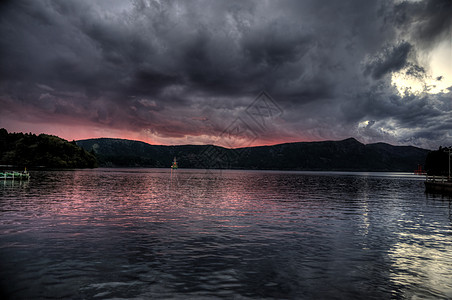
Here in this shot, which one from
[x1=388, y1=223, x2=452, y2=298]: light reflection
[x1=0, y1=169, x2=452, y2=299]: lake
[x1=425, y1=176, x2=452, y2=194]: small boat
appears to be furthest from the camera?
[x1=425, y1=176, x2=452, y2=194]: small boat

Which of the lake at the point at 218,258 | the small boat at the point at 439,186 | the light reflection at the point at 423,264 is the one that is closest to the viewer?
the lake at the point at 218,258

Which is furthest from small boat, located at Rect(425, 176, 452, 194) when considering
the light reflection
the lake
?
the light reflection

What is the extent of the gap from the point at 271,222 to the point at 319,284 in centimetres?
1585

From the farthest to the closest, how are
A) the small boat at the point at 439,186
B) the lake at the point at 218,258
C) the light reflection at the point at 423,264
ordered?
the small boat at the point at 439,186 < the light reflection at the point at 423,264 < the lake at the point at 218,258

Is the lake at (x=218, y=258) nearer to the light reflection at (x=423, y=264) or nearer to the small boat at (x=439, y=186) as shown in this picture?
the light reflection at (x=423, y=264)

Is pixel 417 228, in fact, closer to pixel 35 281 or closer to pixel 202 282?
pixel 202 282

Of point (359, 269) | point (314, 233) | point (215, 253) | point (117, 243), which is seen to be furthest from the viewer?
point (314, 233)

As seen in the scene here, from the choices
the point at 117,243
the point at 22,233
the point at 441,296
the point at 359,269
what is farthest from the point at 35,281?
the point at 441,296

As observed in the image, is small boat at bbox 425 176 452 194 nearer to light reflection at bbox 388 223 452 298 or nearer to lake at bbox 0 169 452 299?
lake at bbox 0 169 452 299

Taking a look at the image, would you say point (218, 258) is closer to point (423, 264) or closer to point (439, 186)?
point (423, 264)

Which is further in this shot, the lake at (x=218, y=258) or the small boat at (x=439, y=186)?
the small boat at (x=439, y=186)

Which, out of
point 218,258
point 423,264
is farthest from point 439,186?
point 218,258

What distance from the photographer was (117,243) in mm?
18750

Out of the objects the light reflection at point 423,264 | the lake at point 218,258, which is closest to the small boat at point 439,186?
the lake at point 218,258
